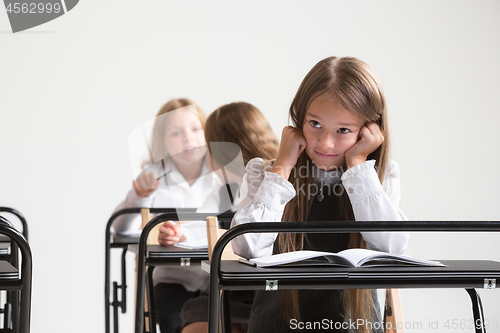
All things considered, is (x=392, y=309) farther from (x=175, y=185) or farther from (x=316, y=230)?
(x=175, y=185)

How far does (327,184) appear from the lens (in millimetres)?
1220

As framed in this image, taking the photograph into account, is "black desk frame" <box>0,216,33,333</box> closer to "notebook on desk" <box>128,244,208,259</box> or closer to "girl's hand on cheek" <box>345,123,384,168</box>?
"notebook on desk" <box>128,244,208,259</box>

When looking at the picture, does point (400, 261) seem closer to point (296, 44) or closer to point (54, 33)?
point (296, 44)

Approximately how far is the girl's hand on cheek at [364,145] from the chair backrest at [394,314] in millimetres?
282

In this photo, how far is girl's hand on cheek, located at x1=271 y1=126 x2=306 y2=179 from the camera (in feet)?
3.80

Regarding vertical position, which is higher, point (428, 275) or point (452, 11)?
point (452, 11)

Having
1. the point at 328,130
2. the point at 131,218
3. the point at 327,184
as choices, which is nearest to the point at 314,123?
the point at 328,130

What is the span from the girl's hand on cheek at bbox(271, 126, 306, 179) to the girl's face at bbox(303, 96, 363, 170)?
0.02 m

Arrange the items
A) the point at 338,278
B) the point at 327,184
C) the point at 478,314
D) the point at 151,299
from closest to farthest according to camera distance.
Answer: the point at 338,278, the point at 478,314, the point at 327,184, the point at 151,299

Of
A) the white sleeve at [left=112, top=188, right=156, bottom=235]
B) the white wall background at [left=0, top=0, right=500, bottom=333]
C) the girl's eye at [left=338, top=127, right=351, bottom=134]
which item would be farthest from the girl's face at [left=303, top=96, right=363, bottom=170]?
the white wall background at [left=0, top=0, right=500, bottom=333]

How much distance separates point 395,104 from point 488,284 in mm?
2316

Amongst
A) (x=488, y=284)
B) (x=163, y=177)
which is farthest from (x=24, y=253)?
(x=163, y=177)

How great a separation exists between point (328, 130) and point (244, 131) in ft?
2.02

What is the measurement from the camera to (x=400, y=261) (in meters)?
0.87
